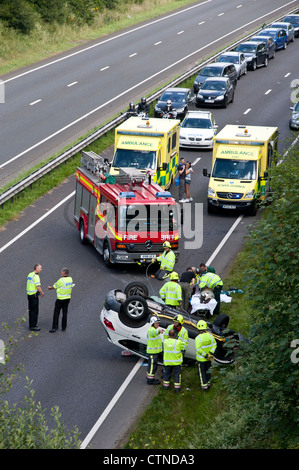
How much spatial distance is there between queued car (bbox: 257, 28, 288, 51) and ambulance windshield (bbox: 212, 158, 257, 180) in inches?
1094

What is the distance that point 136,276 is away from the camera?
24.6 metres

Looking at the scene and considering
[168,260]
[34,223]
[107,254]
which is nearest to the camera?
[168,260]

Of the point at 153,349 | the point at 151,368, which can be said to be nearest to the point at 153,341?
the point at 153,349

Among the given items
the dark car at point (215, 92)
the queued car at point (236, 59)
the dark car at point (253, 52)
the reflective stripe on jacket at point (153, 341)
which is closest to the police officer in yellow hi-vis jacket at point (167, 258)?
the reflective stripe on jacket at point (153, 341)

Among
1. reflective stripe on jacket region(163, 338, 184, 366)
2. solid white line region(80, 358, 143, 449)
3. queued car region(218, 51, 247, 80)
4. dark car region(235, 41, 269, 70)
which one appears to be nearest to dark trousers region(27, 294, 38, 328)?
solid white line region(80, 358, 143, 449)

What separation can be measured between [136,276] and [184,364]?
602cm

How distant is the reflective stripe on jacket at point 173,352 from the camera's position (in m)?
17.4

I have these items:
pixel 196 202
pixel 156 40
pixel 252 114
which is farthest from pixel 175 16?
pixel 196 202

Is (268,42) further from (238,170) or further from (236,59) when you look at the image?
(238,170)

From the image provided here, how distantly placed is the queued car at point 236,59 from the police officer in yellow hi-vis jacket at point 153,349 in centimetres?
3319

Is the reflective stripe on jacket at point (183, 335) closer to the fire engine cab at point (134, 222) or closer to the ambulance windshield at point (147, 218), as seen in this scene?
the fire engine cab at point (134, 222)

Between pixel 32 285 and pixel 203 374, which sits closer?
pixel 203 374

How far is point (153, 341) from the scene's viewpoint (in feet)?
58.7

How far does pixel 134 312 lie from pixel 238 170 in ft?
41.4
